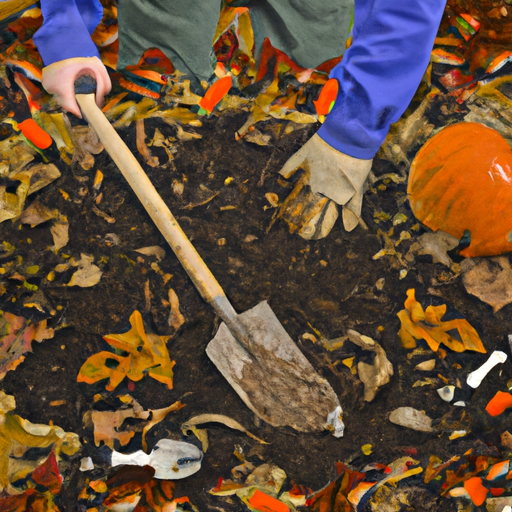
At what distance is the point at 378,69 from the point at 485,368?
857mm

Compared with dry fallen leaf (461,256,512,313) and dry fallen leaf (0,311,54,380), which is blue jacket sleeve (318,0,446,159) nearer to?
dry fallen leaf (461,256,512,313)

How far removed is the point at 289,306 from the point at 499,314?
1.90ft

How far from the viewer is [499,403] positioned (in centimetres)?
124

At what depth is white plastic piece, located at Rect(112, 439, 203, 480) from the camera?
1.23 m

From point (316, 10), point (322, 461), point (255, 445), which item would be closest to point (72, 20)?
point (316, 10)

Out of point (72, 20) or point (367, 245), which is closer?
point (72, 20)

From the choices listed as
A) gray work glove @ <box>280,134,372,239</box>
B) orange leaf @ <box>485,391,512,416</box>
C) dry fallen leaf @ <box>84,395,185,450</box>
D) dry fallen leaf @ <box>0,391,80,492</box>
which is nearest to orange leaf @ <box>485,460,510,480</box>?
orange leaf @ <box>485,391,512,416</box>

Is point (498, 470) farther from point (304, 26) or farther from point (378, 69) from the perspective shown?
point (304, 26)

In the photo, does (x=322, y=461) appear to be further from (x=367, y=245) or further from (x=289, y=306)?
(x=367, y=245)

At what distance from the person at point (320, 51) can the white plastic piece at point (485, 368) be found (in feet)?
1.73

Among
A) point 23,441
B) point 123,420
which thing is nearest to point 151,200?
point 123,420

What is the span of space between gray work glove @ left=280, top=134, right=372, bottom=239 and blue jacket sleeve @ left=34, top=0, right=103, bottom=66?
636 millimetres

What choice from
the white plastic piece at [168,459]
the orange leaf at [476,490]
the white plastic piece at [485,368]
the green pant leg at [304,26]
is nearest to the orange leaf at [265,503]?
the white plastic piece at [168,459]

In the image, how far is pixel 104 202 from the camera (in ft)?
4.18
